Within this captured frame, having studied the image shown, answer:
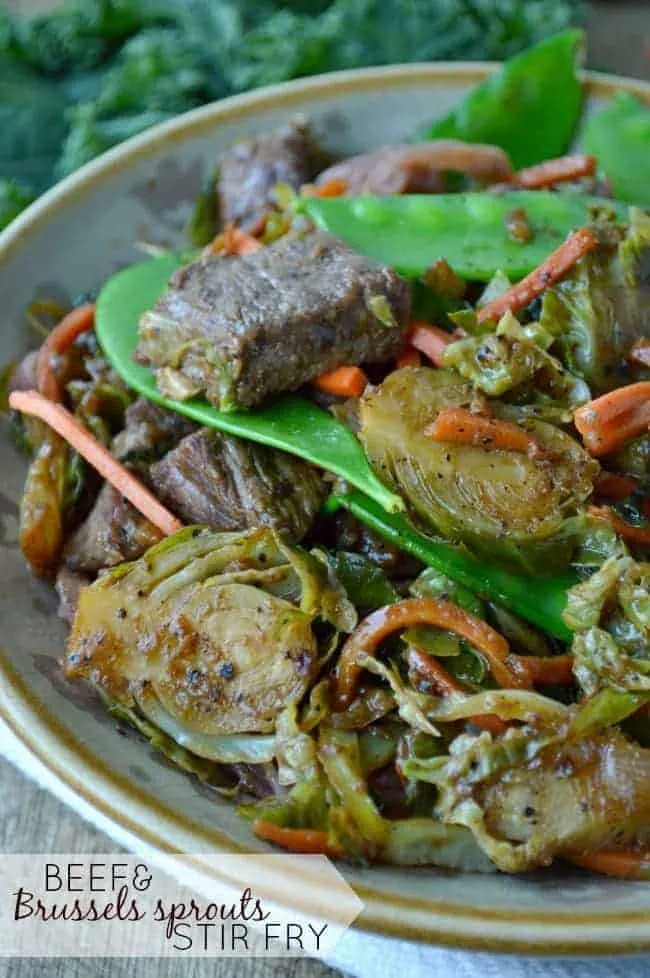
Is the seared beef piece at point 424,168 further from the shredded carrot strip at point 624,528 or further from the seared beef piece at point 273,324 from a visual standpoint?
the shredded carrot strip at point 624,528

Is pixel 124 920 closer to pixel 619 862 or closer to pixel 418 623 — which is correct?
pixel 418 623

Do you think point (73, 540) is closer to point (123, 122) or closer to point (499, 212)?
point (499, 212)

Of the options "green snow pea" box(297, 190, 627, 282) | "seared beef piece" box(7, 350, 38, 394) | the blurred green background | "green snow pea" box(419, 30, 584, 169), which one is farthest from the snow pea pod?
the blurred green background

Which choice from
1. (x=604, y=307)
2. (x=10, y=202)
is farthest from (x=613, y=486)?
(x=10, y=202)

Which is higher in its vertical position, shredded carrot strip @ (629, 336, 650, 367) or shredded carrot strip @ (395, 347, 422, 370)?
shredded carrot strip @ (395, 347, 422, 370)

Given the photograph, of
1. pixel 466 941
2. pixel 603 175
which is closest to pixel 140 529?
pixel 466 941

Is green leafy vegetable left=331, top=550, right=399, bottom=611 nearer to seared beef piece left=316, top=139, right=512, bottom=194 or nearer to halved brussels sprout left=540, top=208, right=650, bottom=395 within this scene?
halved brussels sprout left=540, top=208, right=650, bottom=395

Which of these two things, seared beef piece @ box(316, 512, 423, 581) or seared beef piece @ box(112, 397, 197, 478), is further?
seared beef piece @ box(112, 397, 197, 478)
